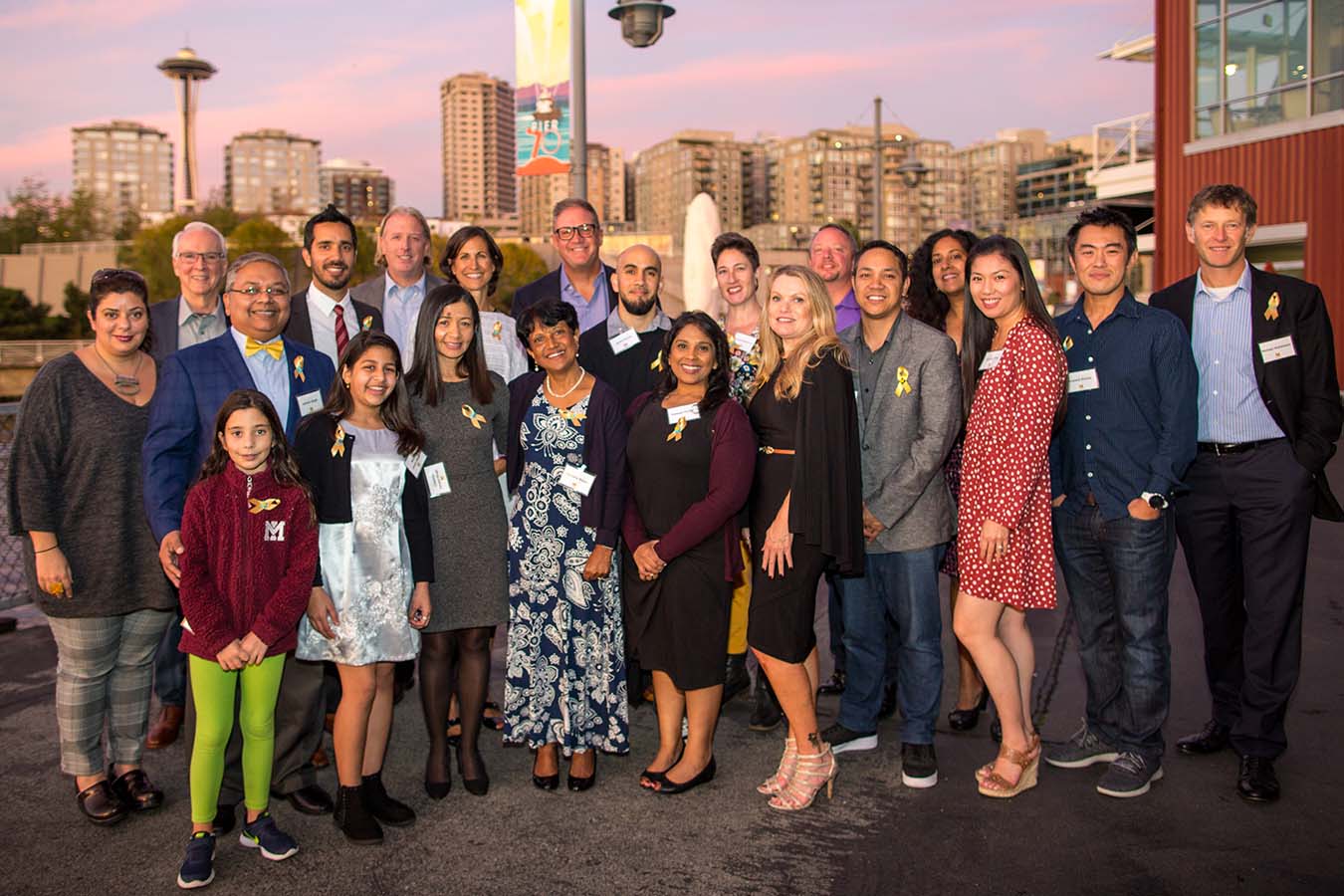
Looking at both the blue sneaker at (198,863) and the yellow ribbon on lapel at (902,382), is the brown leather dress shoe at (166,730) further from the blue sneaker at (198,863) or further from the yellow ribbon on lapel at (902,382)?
the yellow ribbon on lapel at (902,382)

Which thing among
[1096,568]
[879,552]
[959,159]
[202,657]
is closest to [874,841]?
[879,552]

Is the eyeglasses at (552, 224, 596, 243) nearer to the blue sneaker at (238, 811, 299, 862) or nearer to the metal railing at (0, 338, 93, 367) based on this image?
the blue sneaker at (238, 811, 299, 862)

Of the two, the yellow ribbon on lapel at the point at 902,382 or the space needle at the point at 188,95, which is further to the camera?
the space needle at the point at 188,95

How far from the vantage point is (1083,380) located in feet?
13.1

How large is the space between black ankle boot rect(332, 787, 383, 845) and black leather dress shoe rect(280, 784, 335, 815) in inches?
8.4

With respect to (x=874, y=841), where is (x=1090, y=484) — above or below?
above

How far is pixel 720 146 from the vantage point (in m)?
152

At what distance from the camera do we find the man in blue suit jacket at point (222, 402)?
3.69 metres

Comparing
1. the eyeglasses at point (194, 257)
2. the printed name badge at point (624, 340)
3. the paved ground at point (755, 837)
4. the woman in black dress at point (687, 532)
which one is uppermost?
the eyeglasses at point (194, 257)

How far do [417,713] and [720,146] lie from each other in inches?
6086

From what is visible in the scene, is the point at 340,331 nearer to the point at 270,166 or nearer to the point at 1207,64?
the point at 1207,64

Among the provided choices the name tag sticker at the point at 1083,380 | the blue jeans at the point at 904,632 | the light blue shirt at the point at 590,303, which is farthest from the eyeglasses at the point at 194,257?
the name tag sticker at the point at 1083,380

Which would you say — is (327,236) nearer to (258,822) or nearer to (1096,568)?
(258,822)

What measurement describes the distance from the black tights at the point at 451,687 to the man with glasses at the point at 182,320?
4.06ft
